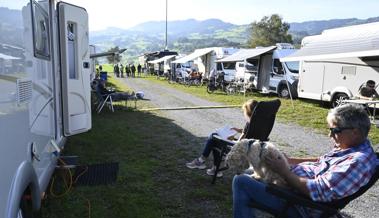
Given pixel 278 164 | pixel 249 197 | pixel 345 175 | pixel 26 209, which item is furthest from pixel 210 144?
pixel 26 209

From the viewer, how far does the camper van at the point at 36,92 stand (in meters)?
2.10

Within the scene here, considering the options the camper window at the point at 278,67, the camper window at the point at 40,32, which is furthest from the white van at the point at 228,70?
the camper window at the point at 40,32

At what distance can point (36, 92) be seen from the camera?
117 inches

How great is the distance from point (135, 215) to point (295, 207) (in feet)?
5.55

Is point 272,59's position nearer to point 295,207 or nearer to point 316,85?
point 316,85

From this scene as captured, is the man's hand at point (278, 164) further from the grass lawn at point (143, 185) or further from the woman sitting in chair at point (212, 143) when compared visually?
the woman sitting in chair at point (212, 143)

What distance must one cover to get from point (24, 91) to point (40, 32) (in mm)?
911

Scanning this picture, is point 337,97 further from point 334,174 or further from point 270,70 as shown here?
point 334,174

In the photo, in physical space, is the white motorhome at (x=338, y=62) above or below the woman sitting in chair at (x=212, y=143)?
above

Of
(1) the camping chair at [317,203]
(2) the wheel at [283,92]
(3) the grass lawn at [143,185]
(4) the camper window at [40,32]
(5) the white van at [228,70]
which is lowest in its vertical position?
(3) the grass lawn at [143,185]

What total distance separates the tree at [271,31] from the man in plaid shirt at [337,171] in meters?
72.9

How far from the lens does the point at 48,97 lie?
359 cm

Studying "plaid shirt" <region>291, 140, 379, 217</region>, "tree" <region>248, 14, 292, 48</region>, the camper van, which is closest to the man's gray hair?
"plaid shirt" <region>291, 140, 379, 217</region>

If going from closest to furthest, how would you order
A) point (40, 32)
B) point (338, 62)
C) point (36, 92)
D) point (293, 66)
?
point (36, 92)
point (40, 32)
point (338, 62)
point (293, 66)
